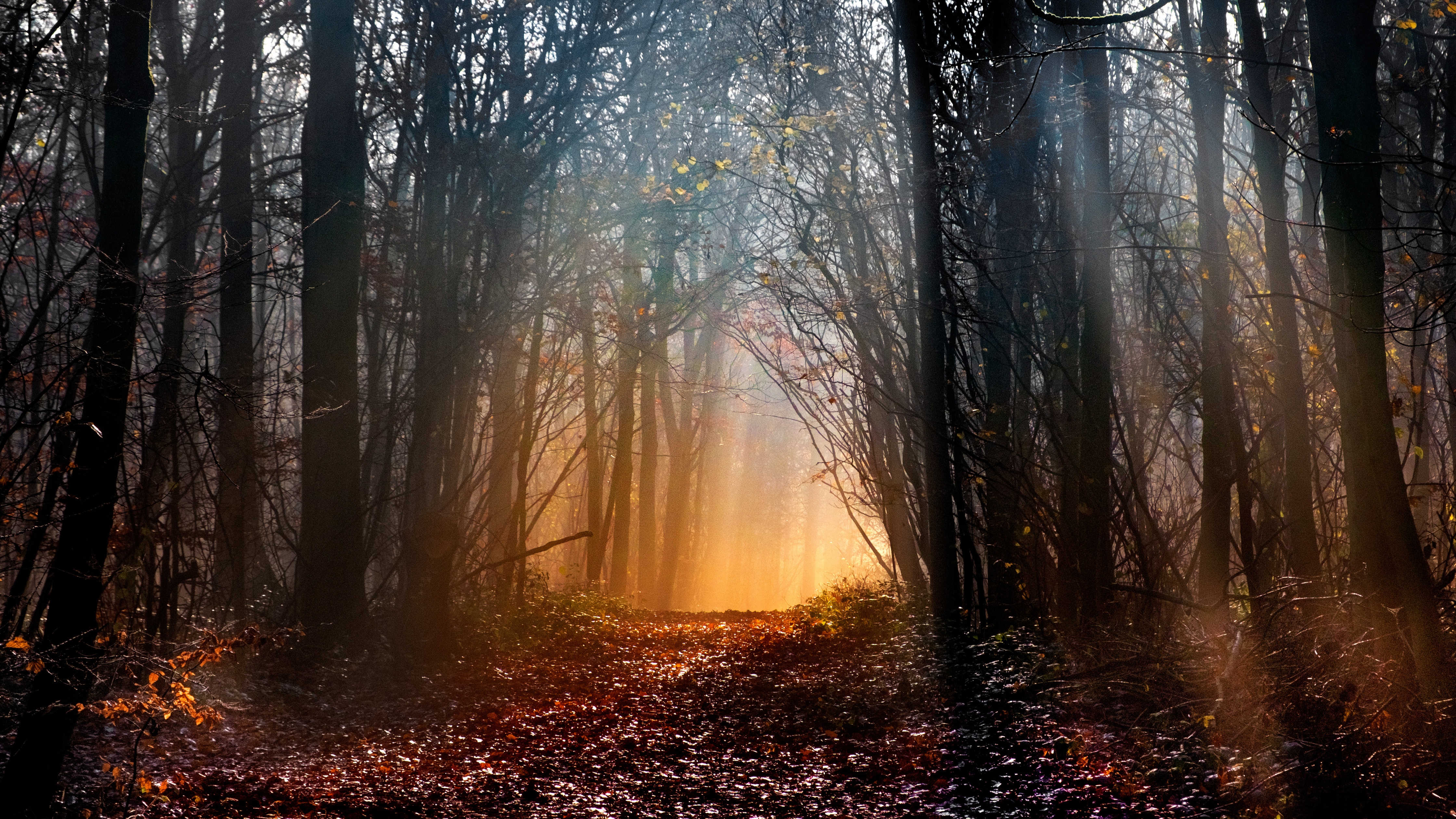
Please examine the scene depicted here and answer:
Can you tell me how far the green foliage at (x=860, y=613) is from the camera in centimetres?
1030

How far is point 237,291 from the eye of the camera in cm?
1081

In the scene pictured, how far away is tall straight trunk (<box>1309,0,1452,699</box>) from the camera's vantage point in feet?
14.6

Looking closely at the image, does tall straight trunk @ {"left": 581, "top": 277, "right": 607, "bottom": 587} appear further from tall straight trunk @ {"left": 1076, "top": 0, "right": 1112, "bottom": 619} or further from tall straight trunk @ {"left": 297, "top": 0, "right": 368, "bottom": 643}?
tall straight trunk @ {"left": 1076, "top": 0, "right": 1112, "bottom": 619}

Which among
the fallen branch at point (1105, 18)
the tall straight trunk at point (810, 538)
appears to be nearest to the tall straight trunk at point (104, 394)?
the fallen branch at point (1105, 18)

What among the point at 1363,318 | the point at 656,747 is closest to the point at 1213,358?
the point at 1363,318

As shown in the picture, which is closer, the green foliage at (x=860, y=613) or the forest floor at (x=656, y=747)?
the forest floor at (x=656, y=747)

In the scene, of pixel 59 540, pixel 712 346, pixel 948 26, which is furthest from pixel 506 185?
pixel 712 346

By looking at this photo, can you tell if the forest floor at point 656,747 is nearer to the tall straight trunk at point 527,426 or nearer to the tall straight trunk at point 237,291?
the tall straight trunk at point 237,291

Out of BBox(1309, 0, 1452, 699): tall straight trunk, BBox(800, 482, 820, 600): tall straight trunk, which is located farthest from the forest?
BBox(800, 482, 820, 600): tall straight trunk

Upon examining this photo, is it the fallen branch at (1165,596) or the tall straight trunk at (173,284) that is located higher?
the tall straight trunk at (173,284)

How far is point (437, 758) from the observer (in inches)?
228

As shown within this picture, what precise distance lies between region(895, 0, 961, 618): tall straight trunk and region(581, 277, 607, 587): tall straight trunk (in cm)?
419

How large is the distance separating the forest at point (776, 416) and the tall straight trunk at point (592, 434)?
49 cm

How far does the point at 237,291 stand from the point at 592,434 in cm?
488
